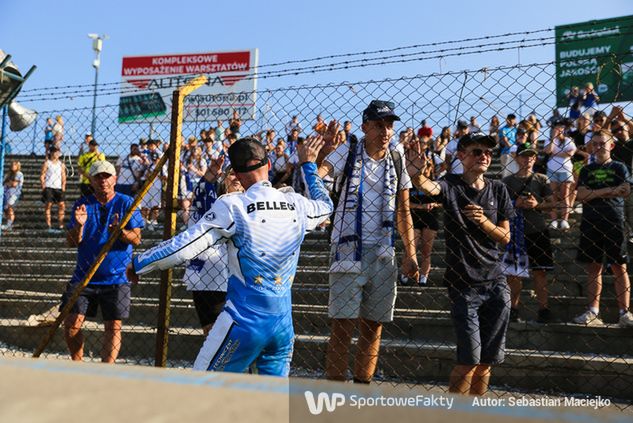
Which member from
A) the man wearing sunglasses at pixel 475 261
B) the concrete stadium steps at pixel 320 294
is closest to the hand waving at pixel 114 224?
the man wearing sunglasses at pixel 475 261

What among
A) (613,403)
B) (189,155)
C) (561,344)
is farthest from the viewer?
(189,155)

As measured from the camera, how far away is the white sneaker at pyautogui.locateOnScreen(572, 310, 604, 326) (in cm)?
594

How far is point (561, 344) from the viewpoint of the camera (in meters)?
5.97

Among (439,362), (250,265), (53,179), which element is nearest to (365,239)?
(250,265)

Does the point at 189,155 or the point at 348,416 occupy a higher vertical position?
the point at 189,155

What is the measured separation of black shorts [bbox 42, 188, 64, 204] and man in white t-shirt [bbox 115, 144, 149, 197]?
2.27 meters

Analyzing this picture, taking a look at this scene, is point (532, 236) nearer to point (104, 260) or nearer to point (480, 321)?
point (480, 321)

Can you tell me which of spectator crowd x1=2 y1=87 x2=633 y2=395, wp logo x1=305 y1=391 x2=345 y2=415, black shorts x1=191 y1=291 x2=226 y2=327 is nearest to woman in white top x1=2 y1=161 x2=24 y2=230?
spectator crowd x1=2 y1=87 x2=633 y2=395

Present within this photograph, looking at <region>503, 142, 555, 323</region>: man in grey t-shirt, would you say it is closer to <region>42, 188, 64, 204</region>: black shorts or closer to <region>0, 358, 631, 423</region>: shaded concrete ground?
<region>0, 358, 631, 423</region>: shaded concrete ground

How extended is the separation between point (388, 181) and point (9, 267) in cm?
795

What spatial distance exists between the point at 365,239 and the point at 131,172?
7029 mm

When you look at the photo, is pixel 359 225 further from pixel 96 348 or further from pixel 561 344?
pixel 96 348

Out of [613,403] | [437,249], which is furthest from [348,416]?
[437,249]

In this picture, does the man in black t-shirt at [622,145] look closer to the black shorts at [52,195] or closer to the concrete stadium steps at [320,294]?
the concrete stadium steps at [320,294]
